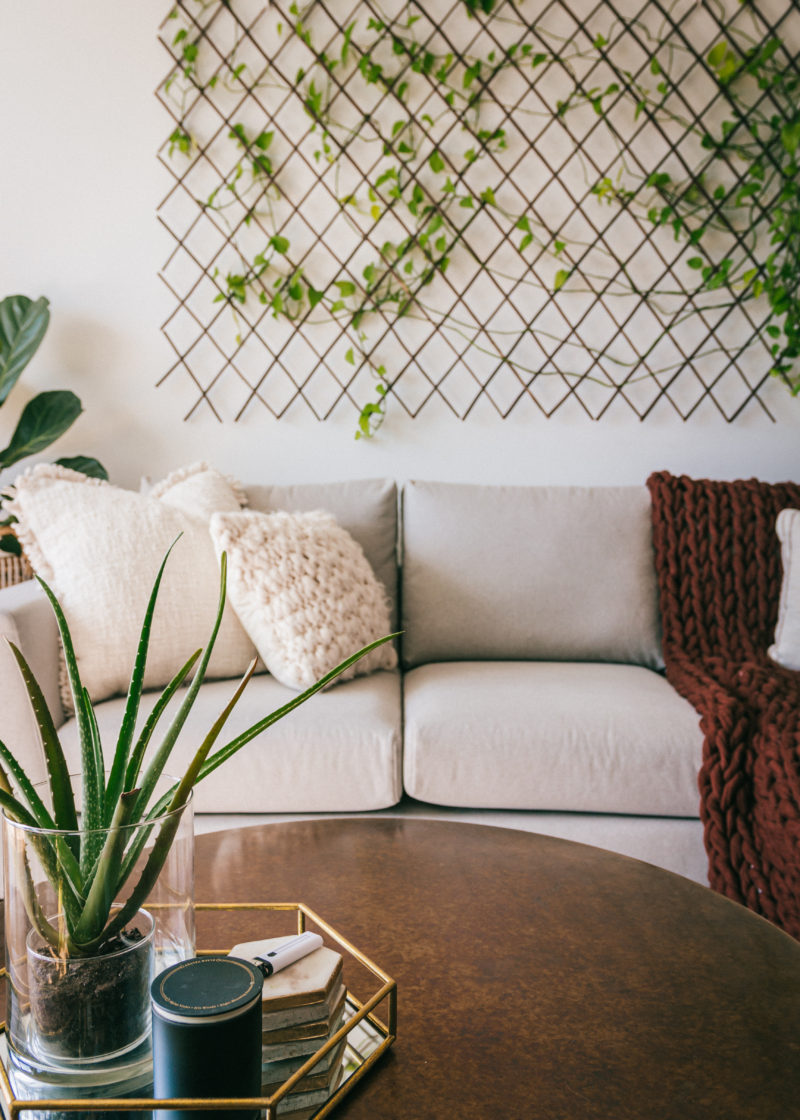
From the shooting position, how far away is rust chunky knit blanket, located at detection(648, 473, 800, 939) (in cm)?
137

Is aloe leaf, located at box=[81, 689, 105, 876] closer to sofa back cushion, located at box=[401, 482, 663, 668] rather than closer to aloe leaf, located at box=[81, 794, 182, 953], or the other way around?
aloe leaf, located at box=[81, 794, 182, 953]

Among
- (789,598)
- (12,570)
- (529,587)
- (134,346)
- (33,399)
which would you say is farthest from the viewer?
(134,346)

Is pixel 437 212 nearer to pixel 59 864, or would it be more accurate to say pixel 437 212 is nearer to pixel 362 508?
pixel 362 508

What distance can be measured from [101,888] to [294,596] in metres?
1.17

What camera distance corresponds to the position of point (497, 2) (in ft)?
7.41

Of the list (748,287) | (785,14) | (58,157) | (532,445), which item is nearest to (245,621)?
(532,445)

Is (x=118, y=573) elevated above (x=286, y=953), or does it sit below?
above

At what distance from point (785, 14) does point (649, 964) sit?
253 cm

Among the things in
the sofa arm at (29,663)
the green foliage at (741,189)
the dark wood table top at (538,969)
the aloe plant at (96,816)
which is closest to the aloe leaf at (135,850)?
the aloe plant at (96,816)

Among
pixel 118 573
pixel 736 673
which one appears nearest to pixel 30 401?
pixel 118 573

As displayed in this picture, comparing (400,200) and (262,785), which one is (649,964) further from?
(400,200)

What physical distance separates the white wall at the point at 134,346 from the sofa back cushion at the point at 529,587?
392mm

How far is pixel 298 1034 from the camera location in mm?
583

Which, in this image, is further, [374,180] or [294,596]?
[374,180]
